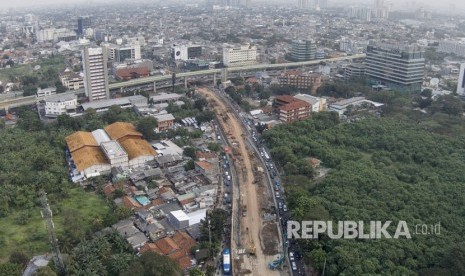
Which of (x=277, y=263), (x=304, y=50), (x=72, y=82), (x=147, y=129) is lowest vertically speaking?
(x=277, y=263)

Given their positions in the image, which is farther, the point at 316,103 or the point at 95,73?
the point at 95,73

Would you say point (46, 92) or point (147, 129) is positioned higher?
point (46, 92)

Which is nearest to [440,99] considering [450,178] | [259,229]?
[450,178]

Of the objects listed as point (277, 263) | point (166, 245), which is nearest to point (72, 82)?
point (166, 245)

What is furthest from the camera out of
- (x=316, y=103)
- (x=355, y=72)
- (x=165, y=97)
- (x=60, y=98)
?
(x=355, y=72)

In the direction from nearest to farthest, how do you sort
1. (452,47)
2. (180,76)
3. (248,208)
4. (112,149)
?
(248,208) → (112,149) → (180,76) → (452,47)

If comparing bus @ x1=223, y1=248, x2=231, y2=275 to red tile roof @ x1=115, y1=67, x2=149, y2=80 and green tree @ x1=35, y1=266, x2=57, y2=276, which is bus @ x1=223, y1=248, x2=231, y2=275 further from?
red tile roof @ x1=115, y1=67, x2=149, y2=80

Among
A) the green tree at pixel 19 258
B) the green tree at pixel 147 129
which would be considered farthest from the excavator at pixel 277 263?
the green tree at pixel 147 129

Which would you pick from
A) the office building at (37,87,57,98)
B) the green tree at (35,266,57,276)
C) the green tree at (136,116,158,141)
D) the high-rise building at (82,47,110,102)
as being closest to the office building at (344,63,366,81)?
the high-rise building at (82,47,110,102)

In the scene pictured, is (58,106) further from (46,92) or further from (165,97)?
(165,97)
